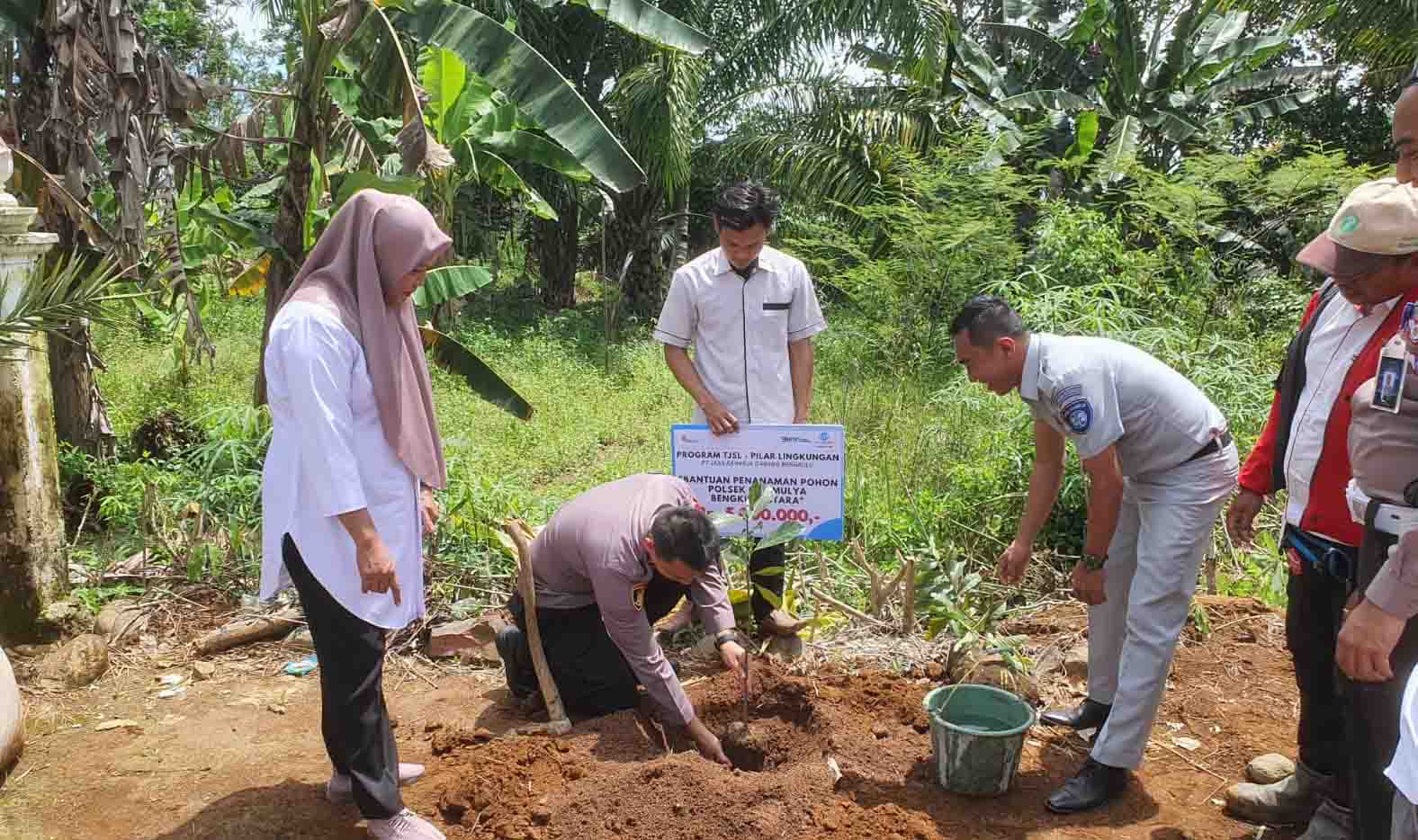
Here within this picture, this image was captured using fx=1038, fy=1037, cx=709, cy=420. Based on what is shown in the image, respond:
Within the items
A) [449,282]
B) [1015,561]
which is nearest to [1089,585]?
[1015,561]

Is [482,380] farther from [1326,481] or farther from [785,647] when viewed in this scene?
[1326,481]

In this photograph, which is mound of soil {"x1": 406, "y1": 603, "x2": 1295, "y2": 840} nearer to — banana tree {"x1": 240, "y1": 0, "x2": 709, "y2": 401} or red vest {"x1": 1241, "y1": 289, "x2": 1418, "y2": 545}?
red vest {"x1": 1241, "y1": 289, "x2": 1418, "y2": 545}

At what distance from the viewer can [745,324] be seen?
4.07 m

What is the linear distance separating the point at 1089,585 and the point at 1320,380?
36.3 inches

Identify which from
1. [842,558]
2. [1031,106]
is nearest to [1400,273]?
[842,558]

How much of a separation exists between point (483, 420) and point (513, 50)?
3228mm

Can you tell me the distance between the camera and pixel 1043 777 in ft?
10.7

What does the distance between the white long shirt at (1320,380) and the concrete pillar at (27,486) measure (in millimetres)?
4320

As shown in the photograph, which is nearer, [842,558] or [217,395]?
[842,558]

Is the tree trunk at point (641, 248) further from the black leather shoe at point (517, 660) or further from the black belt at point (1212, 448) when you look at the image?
the black belt at point (1212, 448)

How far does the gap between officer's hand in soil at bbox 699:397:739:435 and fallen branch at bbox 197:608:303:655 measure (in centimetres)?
208

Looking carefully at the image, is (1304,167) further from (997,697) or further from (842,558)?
(997,697)

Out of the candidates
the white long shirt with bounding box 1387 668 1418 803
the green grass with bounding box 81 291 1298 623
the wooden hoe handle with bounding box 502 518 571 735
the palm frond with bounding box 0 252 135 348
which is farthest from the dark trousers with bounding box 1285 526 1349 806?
the palm frond with bounding box 0 252 135 348

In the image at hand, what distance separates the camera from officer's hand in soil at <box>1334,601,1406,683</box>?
1997mm
